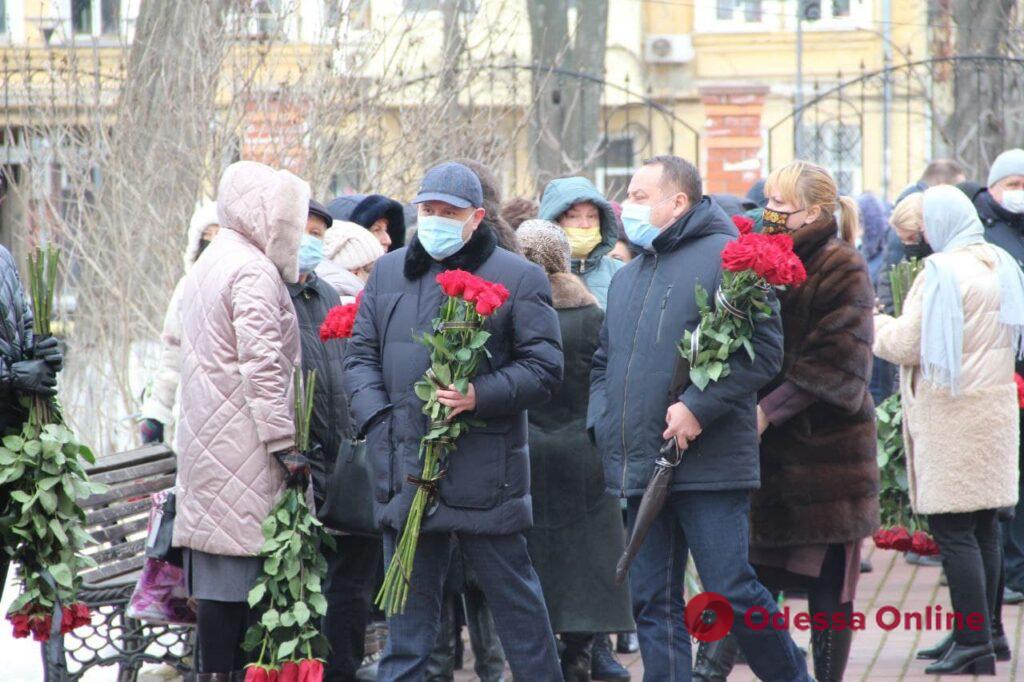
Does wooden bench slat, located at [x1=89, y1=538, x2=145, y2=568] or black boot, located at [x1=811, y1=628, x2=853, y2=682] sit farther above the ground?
wooden bench slat, located at [x1=89, y1=538, x2=145, y2=568]

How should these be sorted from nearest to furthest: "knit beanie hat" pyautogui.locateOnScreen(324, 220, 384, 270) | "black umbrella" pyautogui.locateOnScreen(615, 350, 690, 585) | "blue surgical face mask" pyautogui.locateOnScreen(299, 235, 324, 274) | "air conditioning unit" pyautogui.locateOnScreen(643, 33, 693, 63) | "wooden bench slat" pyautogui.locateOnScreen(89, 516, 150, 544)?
"black umbrella" pyautogui.locateOnScreen(615, 350, 690, 585) < "blue surgical face mask" pyautogui.locateOnScreen(299, 235, 324, 274) < "wooden bench slat" pyautogui.locateOnScreen(89, 516, 150, 544) < "knit beanie hat" pyautogui.locateOnScreen(324, 220, 384, 270) < "air conditioning unit" pyautogui.locateOnScreen(643, 33, 693, 63)

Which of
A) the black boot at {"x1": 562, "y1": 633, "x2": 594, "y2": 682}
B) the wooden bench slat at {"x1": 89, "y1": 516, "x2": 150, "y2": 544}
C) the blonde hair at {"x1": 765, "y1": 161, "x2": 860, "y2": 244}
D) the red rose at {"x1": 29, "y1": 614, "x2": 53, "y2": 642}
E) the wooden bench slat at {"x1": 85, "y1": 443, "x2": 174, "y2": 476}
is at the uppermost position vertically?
the blonde hair at {"x1": 765, "y1": 161, "x2": 860, "y2": 244}

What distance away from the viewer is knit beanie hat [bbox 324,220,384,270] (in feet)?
24.3

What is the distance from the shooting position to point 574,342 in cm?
652

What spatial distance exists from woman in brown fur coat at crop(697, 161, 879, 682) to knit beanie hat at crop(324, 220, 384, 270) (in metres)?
2.07

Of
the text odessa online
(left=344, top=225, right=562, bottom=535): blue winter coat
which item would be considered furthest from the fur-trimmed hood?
the text odessa online

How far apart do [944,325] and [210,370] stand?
294 cm

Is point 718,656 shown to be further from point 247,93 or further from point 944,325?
point 247,93

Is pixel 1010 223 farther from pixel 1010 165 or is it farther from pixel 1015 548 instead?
pixel 1015 548

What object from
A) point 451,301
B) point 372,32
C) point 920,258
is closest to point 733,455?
point 451,301

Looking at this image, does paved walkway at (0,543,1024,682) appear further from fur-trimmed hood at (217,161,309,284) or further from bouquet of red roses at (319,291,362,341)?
fur-trimmed hood at (217,161,309,284)

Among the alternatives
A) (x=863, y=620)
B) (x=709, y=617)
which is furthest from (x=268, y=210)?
(x=863, y=620)

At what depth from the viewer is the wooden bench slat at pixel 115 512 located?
6.61 m

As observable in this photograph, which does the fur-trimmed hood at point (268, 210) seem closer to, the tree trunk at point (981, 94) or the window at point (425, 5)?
the window at point (425, 5)
